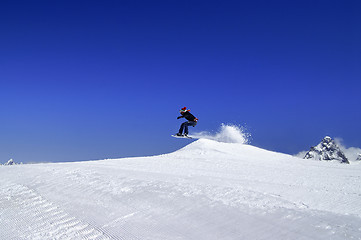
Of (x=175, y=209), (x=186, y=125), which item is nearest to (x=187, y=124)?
(x=186, y=125)

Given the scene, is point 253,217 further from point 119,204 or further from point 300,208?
point 119,204

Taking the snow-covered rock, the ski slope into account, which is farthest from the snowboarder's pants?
the snow-covered rock

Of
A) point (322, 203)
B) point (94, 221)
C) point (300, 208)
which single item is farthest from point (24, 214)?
point (322, 203)

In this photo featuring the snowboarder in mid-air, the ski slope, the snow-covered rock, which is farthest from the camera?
the snow-covered rock

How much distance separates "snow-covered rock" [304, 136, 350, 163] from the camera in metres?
77.5

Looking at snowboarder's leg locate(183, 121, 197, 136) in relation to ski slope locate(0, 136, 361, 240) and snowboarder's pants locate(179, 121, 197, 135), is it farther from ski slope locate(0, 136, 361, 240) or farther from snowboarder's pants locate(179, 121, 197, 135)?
ski slope locate(0, 136, 361, 240)

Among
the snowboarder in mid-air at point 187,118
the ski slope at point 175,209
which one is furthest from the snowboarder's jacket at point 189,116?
the ski slope at point 175,209

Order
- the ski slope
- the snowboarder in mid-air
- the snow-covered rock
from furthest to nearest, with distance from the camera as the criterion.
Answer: the snow-covered rock, the snowboarder in mid-air, the ski slope

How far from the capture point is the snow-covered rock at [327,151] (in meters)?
77.5

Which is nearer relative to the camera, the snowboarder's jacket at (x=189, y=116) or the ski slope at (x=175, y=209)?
the ski slope at (x=175, y=209)

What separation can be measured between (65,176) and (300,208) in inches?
306

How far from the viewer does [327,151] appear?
80.5m

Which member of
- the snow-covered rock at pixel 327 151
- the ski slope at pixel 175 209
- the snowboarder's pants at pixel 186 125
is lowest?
the ski slope at pixel 175 209

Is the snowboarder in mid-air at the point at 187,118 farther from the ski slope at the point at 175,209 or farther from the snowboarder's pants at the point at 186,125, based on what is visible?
the ski slope at the point at 175,209
